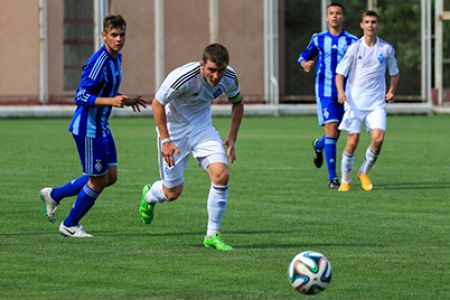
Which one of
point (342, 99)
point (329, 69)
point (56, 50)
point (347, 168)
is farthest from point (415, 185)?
point (56, 50)

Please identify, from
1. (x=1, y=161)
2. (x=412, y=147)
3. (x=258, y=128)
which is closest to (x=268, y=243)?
(x=1, y=161)

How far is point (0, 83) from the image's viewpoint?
120ft

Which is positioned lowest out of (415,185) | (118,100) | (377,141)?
(415,185)

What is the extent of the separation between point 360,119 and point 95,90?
566 cm

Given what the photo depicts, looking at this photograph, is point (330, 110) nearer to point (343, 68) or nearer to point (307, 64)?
point (307, 64)

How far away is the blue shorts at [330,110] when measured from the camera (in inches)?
643

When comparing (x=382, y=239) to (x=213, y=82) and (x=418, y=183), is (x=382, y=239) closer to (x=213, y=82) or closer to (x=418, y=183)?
(x=213, y=82)

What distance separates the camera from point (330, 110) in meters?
16.4

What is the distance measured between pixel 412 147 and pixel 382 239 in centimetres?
1258

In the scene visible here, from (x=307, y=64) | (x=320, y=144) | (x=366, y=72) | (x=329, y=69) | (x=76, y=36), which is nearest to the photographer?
(x=366, y=72)

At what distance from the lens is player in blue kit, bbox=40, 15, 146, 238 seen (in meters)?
10.7

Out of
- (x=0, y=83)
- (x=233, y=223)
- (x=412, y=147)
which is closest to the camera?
(x=233, y=223)

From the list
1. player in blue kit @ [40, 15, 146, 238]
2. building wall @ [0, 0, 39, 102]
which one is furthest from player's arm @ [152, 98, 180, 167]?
building wall @ [0, 0, 39, 102]

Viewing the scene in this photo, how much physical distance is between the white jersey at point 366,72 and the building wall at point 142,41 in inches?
851
